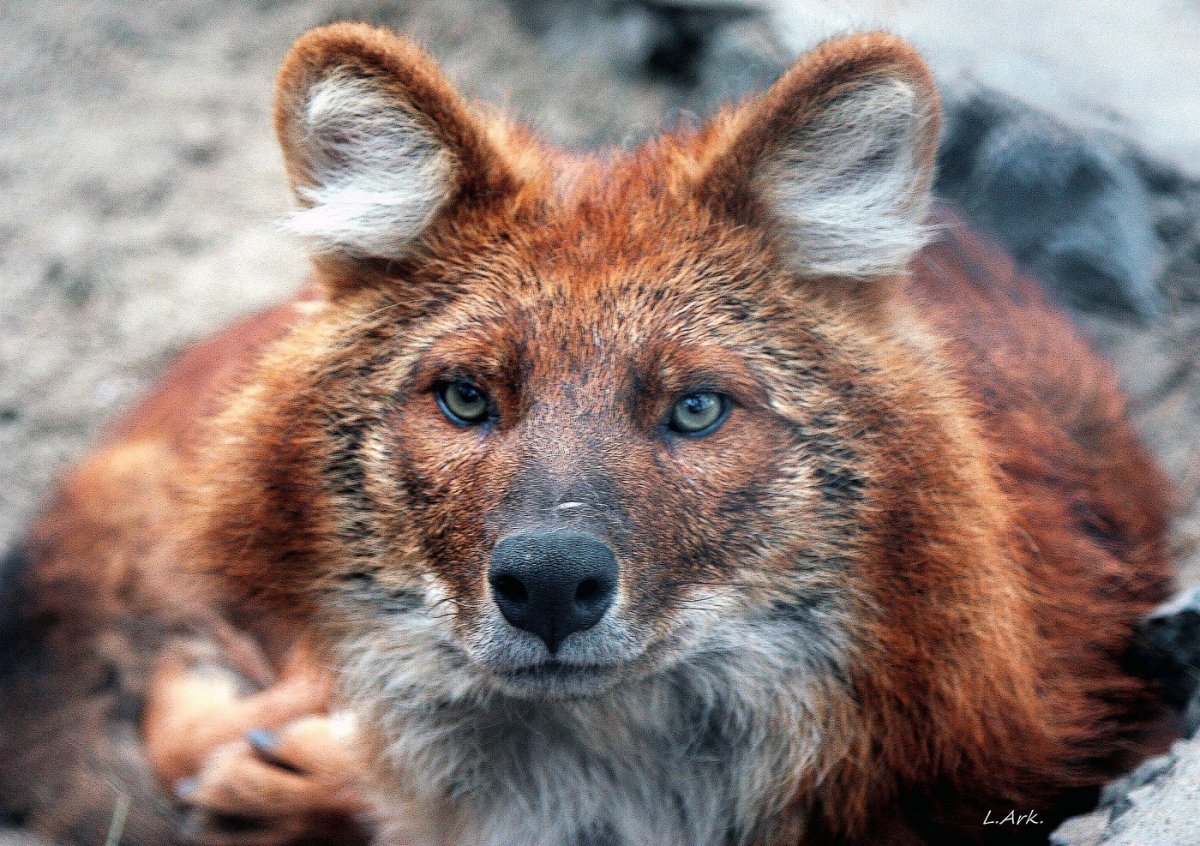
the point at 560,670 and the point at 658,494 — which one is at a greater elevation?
the point at 658,494

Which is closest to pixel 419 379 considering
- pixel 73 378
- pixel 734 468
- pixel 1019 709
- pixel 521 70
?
pixel 734 468

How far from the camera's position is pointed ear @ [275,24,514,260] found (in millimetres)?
3633

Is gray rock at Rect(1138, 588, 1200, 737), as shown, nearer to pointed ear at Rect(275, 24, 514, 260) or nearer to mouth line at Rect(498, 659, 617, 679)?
mouth line at Rect(498, 659, 617, 679)

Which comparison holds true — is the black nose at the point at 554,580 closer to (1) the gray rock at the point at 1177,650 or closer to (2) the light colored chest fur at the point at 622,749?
(2) the light colored chest fur at the point at 622,749

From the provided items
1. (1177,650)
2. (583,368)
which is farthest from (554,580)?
(1177,650)

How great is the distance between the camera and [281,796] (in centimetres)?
473

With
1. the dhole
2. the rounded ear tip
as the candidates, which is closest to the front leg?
the dhole

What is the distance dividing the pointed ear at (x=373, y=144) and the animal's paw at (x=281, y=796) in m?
1.85

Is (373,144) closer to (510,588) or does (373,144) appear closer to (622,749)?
(510,588)

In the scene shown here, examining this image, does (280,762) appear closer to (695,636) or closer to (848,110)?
(695,636)

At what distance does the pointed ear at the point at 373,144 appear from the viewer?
3633 mm

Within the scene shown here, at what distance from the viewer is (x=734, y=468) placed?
3.42 meters

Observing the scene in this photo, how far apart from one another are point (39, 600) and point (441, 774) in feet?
7.00

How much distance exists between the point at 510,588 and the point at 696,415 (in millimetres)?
706
